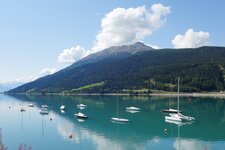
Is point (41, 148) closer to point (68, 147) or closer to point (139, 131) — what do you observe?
point (68, 147)

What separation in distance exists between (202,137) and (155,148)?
→ 56.0 ft

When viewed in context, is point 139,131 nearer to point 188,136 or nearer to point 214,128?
point 188,136

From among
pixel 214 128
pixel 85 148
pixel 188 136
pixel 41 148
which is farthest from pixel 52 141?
pixel 214 128

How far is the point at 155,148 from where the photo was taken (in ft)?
198

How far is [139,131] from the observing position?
8238 cm

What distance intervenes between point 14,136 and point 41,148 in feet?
69.5

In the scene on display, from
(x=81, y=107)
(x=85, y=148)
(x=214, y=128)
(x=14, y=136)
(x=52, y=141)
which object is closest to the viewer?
(x=85, y=148)

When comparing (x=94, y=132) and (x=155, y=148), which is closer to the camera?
(x=155, y=148)

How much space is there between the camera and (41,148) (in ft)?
200

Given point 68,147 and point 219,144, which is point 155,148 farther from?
point 68,147

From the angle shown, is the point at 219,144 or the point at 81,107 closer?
the point at 219,144

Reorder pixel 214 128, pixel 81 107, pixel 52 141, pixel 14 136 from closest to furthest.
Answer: pixel 52 141
pixel 14 136
pixel 214 128
pixel 81 107

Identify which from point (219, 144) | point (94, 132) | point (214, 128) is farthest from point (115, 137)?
point (214, 128)

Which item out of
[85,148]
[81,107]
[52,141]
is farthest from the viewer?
[81,107]
